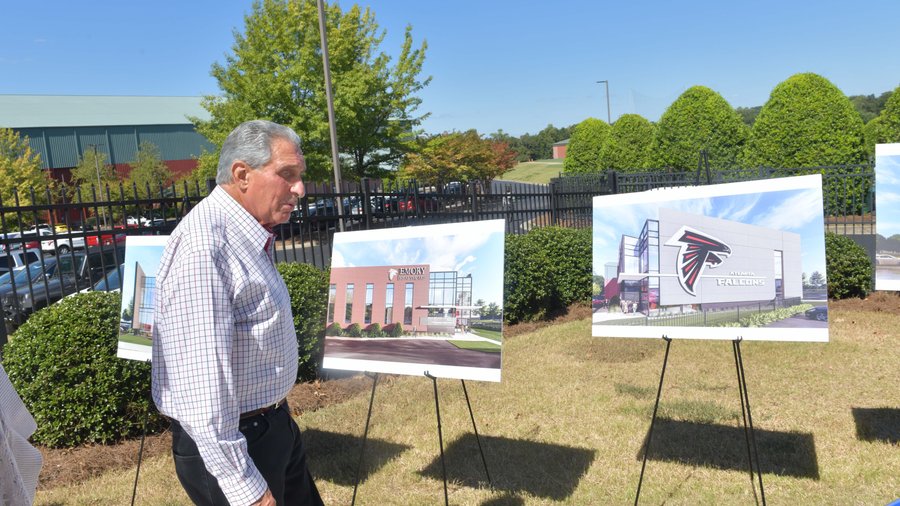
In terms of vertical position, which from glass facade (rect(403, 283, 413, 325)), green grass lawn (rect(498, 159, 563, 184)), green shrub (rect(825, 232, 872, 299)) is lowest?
green shrub (rect(825, 232, 872, 299))

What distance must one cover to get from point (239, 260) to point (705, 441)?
419cm

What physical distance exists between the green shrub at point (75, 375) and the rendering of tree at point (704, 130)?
2089cm

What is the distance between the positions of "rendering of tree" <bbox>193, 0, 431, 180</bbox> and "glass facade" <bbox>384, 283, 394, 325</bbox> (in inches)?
773

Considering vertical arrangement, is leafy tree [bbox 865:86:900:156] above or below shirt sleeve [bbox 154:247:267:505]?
above

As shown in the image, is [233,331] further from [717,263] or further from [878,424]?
[878,424]

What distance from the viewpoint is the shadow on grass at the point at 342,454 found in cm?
501

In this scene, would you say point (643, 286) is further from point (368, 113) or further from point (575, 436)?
point (368, 113)

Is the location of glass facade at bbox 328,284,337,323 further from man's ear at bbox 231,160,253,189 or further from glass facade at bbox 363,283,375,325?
man's ear at bbox 231,160,253,189

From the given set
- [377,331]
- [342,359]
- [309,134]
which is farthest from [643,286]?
[309,134]

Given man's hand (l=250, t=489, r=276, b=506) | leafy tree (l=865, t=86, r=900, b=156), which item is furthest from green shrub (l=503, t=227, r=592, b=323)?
leafy tree (l=865, t=86, r=900, b=156)

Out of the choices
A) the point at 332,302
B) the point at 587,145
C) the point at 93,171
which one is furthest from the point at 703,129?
the point at 93,171

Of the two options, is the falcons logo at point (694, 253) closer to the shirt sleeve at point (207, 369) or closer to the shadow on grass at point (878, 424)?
the shadow on grass at point (878, 424)

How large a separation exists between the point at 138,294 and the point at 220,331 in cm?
278

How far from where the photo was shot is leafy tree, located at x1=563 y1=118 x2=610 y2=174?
3189 centimetres
